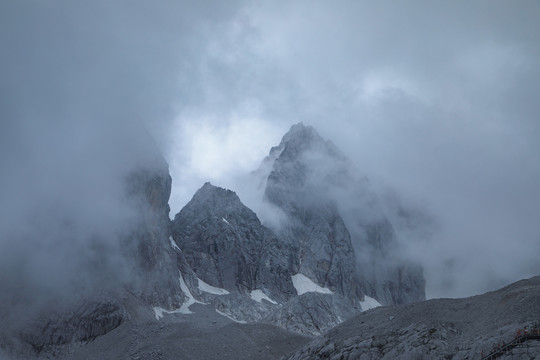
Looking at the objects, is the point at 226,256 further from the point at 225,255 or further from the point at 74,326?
the point at 74,326

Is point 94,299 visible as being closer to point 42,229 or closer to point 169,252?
point 42,229

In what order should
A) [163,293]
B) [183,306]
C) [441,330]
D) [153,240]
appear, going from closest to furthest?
[441,330] < [163,293] < [183,306] < [153,240]

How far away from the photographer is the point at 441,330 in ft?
181

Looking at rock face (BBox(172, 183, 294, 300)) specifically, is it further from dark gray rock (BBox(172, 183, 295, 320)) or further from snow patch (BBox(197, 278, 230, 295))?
snow patch (BBox(197, 278, 230, 295))

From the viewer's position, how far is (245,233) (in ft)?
654

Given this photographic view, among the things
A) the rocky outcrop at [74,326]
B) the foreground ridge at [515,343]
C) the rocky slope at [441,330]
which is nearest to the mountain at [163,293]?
the rocky outcrop at [74,326]

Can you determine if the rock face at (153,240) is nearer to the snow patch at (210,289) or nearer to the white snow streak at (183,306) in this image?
the white snow streak at (183,306)

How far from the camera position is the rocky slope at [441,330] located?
158ft

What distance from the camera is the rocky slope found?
4828 cm

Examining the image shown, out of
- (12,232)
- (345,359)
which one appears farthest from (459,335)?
(12,232)

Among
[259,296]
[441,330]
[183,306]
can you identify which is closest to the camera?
[441,330]

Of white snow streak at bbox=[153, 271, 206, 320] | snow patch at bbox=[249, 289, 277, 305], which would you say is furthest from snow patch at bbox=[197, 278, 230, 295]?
snow patch at bbox=[249, 289, 277, 305]

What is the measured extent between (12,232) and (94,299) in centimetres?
2870

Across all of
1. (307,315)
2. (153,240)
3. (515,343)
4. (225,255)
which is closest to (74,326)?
(153,240)
